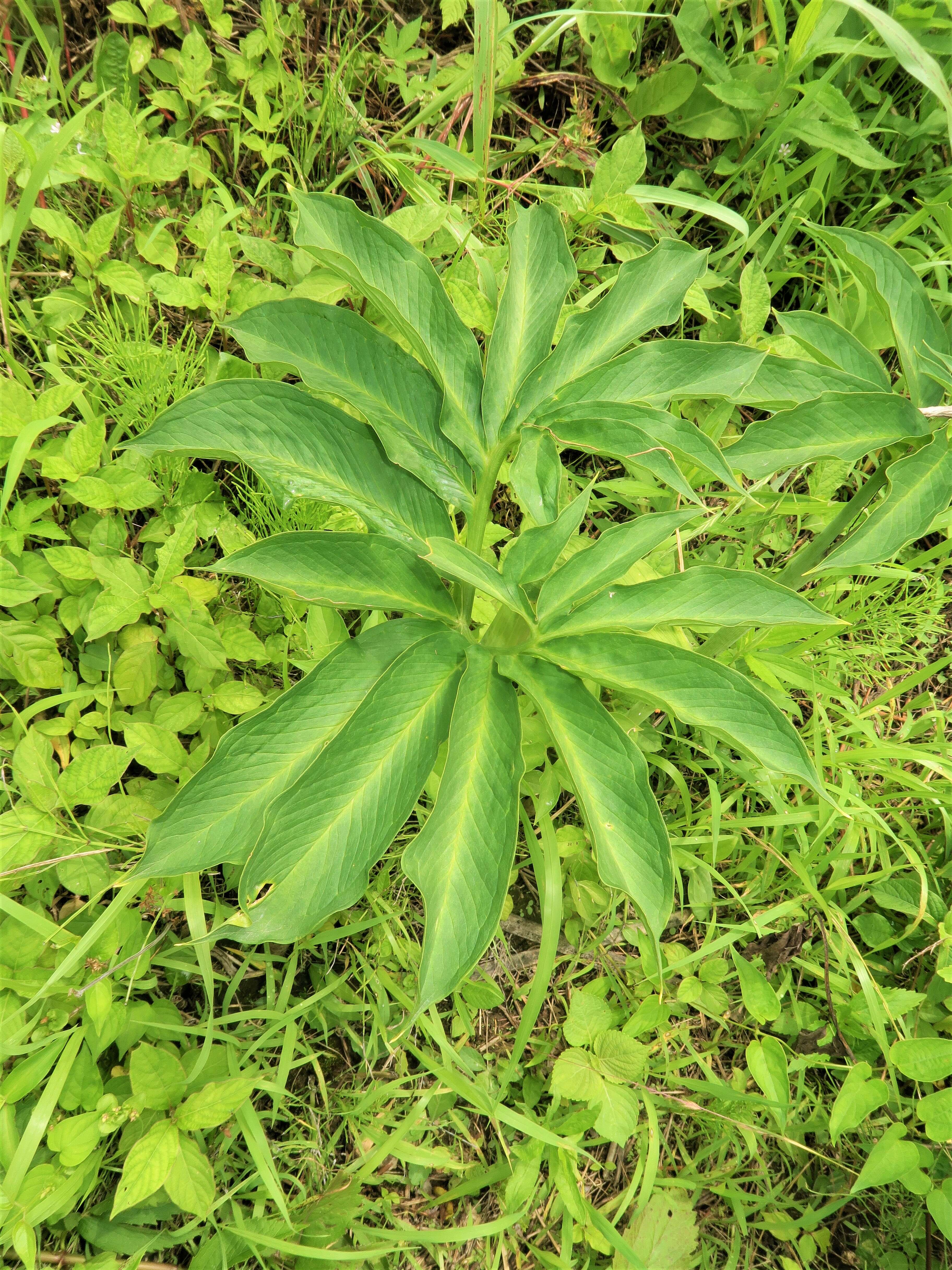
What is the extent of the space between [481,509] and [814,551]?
2.11 ft

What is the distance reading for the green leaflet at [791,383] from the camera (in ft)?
4.48

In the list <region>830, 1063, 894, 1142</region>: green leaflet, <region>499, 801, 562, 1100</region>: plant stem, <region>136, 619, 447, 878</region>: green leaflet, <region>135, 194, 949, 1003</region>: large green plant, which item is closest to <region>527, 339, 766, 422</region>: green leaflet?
<region>135, 194, 949, 1003</region>: large green plant

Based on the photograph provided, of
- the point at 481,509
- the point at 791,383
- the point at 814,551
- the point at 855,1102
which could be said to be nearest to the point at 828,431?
the point at 791,383

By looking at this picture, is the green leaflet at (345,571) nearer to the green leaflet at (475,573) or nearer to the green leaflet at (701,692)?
the green leaflet at (475,573)

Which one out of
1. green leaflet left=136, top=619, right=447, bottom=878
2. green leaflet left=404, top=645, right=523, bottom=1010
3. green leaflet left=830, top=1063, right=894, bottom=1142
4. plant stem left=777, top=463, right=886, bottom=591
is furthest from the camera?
green leaflet left=830, top=1063, right=894, bottom=1142

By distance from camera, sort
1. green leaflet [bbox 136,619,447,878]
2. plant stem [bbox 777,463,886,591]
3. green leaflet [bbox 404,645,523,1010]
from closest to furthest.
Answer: green leaflet [bbox 404,645,523,1010], green leaflet [bbox 136,619,447,878], plant stem [bbox 777,463,886,591]

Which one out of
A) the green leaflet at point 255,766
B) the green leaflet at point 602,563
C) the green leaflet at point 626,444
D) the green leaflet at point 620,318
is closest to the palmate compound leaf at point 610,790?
the green leaflet at point 602,563

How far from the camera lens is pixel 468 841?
1150mm

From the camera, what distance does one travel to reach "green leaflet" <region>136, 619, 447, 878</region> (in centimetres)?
119

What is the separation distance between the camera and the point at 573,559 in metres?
1.22

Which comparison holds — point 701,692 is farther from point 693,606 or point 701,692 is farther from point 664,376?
point 664,376

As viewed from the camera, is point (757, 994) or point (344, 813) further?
point (757, 994)

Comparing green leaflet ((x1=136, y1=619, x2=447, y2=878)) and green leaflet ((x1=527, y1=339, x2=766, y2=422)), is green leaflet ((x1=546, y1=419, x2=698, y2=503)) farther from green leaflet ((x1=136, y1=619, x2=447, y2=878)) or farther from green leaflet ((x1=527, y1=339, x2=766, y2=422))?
green leaflet ((x1=136, y1=619, x2=447, y2=878))

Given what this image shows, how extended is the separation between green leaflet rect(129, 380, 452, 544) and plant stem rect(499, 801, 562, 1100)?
0.62m
